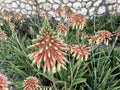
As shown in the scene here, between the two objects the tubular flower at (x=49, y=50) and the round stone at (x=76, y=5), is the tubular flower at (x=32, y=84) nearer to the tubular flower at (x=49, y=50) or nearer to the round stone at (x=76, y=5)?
the tubular flower at (x=49, y=50)

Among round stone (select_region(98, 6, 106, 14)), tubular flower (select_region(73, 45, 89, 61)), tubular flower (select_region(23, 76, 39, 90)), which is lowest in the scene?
tubular flower (select_region(23, 76, 39, 90))

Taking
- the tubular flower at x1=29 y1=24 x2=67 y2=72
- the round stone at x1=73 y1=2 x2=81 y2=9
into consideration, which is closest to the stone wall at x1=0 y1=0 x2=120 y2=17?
the round stone at x1=73 y1=2 x2=81 y2=9

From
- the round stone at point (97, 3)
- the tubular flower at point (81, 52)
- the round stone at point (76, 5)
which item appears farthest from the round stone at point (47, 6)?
the tubular flower at point (81, 52)


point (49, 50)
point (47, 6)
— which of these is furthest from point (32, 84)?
point (47, 6)

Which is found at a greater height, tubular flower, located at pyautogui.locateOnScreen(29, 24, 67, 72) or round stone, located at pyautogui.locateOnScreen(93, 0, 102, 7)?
tubular flower, located at pyautogui.locateOnScreen(29, 24, 67, 72)

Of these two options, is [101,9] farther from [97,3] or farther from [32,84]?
[32,84]

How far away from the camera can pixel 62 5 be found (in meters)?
6.73

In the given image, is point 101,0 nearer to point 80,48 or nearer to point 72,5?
point 72,5

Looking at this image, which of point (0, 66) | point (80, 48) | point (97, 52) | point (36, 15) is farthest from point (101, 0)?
point (80, 48)

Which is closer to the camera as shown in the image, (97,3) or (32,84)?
(32,84)

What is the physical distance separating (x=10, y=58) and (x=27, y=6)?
2.09 metres

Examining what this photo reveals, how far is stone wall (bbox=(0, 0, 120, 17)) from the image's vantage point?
671cm

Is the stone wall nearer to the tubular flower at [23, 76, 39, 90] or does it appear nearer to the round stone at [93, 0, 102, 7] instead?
the round stone at [93, 0, 102, 7]

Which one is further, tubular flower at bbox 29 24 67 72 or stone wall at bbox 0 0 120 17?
stone wall at bbox 0 0 120 17
